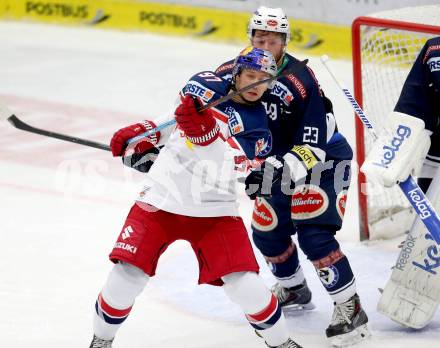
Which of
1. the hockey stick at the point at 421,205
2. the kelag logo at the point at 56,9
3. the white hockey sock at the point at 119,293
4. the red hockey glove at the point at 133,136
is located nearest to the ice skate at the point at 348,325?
the hockey stick at the point at 421,205

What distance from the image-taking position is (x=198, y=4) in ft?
29.8

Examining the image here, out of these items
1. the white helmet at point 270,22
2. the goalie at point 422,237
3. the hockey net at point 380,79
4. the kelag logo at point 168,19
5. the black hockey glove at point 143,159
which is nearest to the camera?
the black hockey glove at point 143,159

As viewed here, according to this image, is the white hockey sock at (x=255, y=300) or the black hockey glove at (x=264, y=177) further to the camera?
the black hockey glove at (x=264, y=177)

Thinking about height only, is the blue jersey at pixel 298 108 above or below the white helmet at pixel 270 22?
below

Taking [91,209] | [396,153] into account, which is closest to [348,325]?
[396,153]

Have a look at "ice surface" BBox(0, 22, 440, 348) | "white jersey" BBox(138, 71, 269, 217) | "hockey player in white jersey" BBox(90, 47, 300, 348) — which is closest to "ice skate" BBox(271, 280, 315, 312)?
"ice surface" BBox(0, 22, 440, 348)

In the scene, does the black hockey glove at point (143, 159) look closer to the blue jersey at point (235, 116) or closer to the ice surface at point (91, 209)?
the blue jersey at point (235, 116)

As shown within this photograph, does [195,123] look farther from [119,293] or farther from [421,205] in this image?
[421,205]

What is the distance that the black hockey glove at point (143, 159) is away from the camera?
387cm

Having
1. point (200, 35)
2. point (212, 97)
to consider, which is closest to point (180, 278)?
point (212, 97)

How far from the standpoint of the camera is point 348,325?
406cm

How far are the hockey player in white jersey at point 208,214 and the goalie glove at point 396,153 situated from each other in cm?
41

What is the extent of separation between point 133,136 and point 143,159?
0.60 ft

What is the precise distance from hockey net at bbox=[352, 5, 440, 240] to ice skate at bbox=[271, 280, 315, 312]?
2.99 feet
